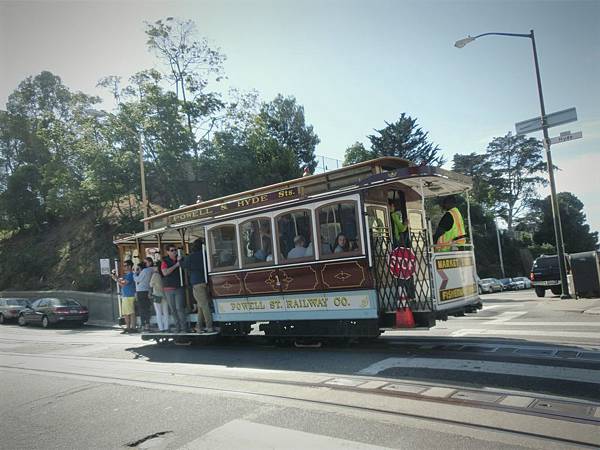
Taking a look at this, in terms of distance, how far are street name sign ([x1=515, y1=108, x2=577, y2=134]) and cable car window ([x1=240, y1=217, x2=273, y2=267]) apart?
33.7ft

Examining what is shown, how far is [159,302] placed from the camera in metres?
11.4

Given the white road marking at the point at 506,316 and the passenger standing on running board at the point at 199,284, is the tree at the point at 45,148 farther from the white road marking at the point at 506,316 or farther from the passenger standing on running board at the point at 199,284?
the white road marking at the point at 506,316

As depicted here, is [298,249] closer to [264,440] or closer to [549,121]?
[264,440]

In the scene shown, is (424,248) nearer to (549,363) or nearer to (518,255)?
(549,363)

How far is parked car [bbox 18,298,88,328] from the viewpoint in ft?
70.1

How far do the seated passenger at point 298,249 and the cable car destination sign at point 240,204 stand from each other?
0.79 metres

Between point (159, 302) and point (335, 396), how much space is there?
6908 mm

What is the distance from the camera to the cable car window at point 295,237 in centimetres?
862

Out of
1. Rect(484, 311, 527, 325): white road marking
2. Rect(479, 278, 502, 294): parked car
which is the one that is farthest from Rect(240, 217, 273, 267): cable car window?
Rect(479, 278, 502, 294): parked car

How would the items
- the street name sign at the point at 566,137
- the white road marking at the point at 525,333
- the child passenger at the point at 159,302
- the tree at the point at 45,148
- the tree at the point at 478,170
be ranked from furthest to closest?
the tree at the point at 478,170 → the tree at the point at 45,148 → the street name sign at the point at 566,137 → the child passenger at the point at 159,302 → the white road marking at the point at 525,333

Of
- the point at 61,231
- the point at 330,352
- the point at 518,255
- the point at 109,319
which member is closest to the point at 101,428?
the point at 330,352

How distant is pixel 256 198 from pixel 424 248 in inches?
135

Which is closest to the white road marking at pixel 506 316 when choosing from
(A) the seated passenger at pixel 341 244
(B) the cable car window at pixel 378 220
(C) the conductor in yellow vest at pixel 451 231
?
(C) the conductor in yellow vest at pixel 451 231

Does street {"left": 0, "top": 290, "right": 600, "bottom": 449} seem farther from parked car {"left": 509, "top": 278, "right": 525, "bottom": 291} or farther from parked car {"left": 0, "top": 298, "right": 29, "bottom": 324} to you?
parked car {"left": 509, "top": 278, "right": 525, "bottom": 291}
